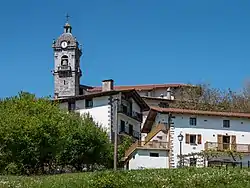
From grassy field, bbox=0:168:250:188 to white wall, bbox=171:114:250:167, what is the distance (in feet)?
78.3

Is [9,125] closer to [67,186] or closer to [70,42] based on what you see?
[67,186]

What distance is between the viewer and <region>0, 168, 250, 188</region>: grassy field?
32500 millimetres

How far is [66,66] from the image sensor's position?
354 feet

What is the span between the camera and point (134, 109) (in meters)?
77.0

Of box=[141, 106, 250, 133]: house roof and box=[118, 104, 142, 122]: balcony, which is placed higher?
box=[118, 104, 142, 122]: balcony

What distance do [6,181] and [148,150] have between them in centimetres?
2538

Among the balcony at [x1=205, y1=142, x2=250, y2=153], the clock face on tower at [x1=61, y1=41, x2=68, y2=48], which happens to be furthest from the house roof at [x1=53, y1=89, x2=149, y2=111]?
the clock face on tower at [x1=61, y1=41, x2=68, y2=48]

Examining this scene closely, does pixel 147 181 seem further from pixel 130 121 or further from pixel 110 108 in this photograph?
pixel 130 121

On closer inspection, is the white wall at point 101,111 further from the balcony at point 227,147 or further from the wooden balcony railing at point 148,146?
the balcony at point 227,147

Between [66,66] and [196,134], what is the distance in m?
51.7

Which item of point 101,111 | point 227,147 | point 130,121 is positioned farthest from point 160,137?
point 130,121

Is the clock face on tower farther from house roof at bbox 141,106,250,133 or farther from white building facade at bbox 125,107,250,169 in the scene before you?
white building facade at bbox 125,107,250,169

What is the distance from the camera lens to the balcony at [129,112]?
233 ft

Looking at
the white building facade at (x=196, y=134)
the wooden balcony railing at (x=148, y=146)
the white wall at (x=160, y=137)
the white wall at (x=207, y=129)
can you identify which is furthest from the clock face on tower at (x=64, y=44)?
the white wall at (x=207, y=129)
